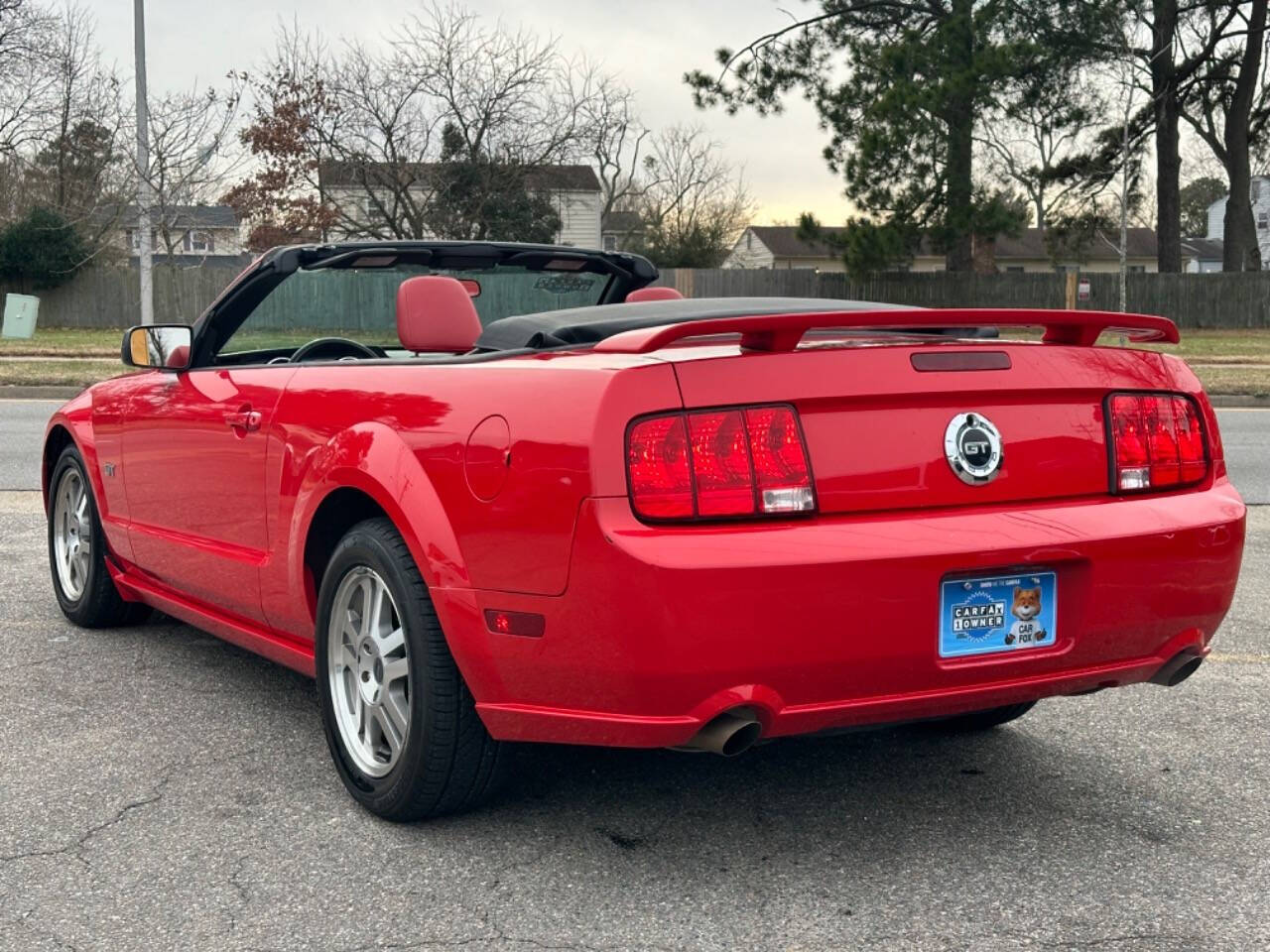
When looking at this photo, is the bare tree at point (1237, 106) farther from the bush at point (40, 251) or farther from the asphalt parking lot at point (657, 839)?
the asphalt parking lot at point (657, 839)

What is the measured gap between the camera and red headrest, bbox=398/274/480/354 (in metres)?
4.01

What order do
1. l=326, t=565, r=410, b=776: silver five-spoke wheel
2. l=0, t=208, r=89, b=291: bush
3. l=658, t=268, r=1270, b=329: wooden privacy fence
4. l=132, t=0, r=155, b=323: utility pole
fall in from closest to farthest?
l=326, t=565, r=410, b=776: silver five-spoke wheel < l=132, t=0, r=155, b=323: utility pole < l=0, t=208, r=89, b=291: bush < l=658, t=268, r=1270, b=329: wooden privacy fence

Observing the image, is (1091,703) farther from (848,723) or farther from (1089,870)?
Result: (848,723)

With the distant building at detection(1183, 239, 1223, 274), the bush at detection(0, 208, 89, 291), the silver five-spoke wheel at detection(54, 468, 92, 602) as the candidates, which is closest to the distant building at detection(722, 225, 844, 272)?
the distant building at detection(1183, 239, 1223, 274)

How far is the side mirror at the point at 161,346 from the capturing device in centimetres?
478

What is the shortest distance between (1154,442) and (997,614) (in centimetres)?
67

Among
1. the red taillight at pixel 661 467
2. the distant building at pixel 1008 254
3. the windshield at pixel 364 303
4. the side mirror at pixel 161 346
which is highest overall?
the distant building at pixel 1008 254

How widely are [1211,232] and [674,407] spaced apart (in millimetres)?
108494

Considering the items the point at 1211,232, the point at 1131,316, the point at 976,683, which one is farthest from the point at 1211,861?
the point at 1211,232

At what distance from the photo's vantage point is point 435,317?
4.03 metres

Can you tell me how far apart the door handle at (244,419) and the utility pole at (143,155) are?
19.5m

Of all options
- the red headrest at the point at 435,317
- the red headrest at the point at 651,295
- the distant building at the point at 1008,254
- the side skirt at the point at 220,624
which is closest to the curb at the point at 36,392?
the side skirt at the point at 220,624

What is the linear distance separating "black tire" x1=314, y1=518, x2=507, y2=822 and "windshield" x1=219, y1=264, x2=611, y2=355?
1338mm

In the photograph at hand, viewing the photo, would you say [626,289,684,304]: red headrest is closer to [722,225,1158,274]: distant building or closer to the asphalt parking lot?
the asphalt parking lot
